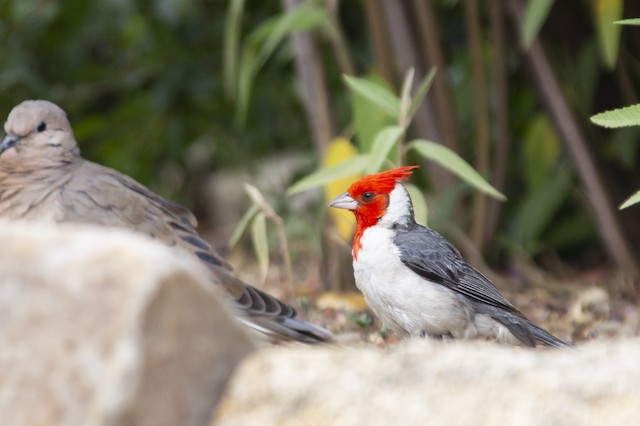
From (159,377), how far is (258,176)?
178 inches

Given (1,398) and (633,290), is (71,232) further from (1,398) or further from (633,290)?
(633,290)

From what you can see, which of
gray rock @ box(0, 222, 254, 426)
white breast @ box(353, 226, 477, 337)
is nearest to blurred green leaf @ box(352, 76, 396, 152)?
white breast @ box(353, 226, 477, 337)

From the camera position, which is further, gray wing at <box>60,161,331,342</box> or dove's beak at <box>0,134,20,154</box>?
dove's beak at <box>0,134,20,154</box>

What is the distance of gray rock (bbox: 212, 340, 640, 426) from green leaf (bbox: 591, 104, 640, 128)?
0.90m

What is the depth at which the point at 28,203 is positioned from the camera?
335 centimetres

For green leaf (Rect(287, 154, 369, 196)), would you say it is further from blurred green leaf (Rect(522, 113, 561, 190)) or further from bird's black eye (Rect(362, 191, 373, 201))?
blurred green leaf (Rect(522, 113, 561, 190))

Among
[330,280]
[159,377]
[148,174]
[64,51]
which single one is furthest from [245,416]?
[64,51]

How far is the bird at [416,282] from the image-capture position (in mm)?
3203

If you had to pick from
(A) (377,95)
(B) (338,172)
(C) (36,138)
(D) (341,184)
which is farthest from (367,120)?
(C) (36,138)

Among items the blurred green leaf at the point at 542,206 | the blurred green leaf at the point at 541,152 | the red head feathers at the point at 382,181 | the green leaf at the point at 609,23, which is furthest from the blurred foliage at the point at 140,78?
the red head feathers at the point at 382,181

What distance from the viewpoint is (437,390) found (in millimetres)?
2092

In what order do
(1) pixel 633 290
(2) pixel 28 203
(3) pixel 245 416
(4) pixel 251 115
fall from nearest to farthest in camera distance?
(3) pixel 245 416, (2) pixel 28 203, (1) pixel 633 290, (4) pixel 251 115

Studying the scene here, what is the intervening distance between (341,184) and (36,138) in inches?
46.4

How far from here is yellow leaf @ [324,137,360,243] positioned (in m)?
4.21
